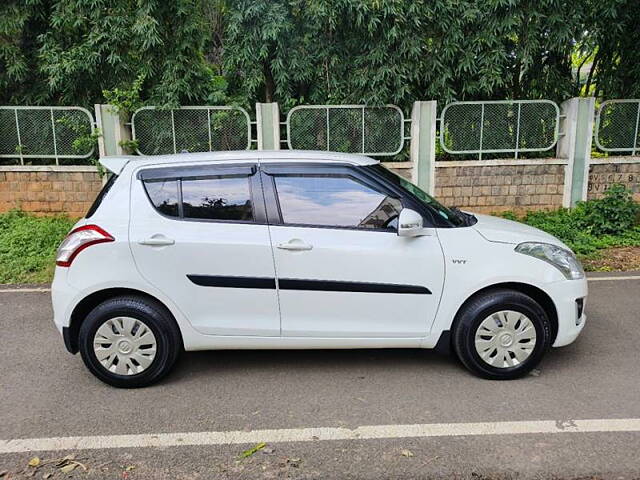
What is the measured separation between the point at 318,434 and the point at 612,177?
314 inches

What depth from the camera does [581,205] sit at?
29.2 feet

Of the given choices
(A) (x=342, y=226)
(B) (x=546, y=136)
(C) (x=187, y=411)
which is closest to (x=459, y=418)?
(A) (x=342, y=226)

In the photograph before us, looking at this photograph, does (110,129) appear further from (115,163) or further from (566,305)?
(566,305)

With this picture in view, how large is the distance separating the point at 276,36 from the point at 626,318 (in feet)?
20.4

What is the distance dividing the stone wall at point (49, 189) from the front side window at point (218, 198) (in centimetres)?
580

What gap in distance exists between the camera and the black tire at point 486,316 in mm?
3762

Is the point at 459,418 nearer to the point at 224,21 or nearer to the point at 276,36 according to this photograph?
the point at 276,36

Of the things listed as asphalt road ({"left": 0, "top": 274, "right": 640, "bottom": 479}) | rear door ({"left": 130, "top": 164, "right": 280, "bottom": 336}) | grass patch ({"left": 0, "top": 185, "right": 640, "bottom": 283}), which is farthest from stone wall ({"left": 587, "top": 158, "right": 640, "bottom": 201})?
rear door ({"left": 130, "top": 164, "right": 280, "bottom": 336})

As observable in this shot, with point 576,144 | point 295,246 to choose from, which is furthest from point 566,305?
point 576,144

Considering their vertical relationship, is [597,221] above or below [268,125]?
below

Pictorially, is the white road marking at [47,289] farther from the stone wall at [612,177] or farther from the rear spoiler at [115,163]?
the stone wall at [612,177]

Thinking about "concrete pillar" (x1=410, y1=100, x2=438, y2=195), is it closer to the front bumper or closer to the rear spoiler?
the front bumper

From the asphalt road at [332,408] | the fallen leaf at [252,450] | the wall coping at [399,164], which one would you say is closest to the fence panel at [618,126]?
the wall coping at [399,164]

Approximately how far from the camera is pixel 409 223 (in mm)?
3645
